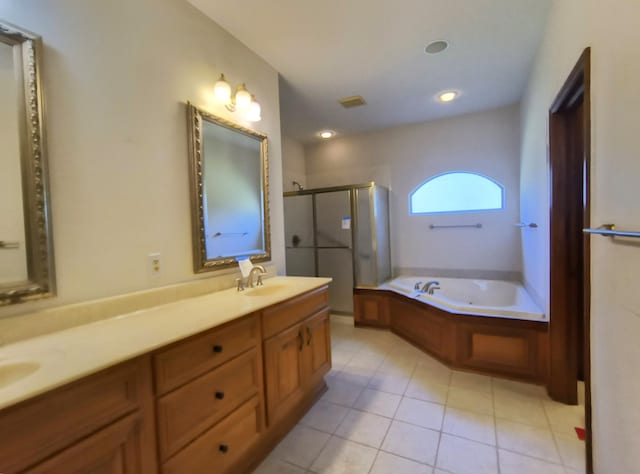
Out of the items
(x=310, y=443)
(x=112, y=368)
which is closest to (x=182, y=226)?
(x=112, y=368)

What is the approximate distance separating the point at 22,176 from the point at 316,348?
1733 mm

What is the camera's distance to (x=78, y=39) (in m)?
1.24

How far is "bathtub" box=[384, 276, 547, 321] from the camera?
7.43 ft

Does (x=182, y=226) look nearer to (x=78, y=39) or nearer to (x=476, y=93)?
(x=78, y=39)

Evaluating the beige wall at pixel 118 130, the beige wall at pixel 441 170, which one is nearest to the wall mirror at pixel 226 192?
the beige wall at pixel 118 130

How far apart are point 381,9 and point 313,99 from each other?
1.26m

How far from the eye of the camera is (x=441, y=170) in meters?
3.64

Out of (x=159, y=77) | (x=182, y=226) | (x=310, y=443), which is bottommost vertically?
(x=310, y=443)

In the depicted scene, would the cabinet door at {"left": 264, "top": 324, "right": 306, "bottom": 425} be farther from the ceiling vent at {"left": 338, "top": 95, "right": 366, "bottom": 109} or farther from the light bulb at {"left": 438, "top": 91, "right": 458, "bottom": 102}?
the light bulb at {"left": 438, "top": 91, "right": 458, "bottom": 102}

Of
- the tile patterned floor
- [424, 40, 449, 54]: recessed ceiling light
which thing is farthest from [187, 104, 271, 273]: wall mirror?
[424, 40, 449, 54]: recessed ceiling light

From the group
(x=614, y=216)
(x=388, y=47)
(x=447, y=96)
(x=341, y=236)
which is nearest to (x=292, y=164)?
(x=341, y=236)

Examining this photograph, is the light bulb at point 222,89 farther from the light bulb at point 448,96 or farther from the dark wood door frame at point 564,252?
the light bulb at point 448,96

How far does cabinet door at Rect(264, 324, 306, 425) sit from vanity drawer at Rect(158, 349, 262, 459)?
98 millimetres

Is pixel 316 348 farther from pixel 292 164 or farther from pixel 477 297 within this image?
pixel 292 164
